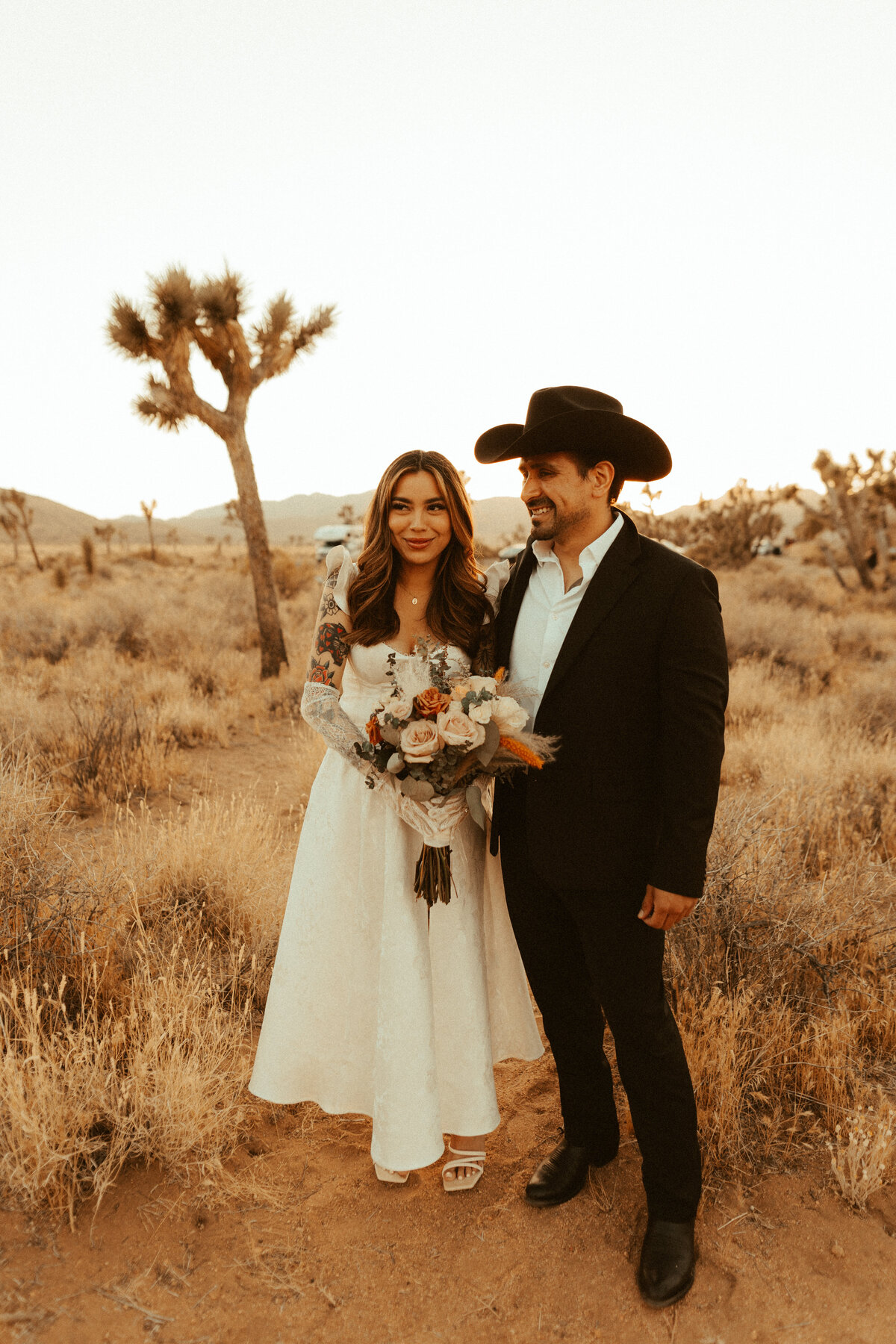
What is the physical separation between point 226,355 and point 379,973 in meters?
9.84

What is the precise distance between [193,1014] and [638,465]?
2521 millimetres

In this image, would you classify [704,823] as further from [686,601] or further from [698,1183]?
[698,1183]

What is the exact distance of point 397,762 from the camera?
216cm

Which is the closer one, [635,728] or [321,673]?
[635,728]

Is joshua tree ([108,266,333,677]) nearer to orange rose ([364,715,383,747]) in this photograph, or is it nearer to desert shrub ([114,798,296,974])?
desert shrub ([114,798,296,974])

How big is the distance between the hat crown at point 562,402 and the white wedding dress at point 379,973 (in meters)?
0.79

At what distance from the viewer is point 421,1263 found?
7.78 feet

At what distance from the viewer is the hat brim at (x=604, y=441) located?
2.24 m

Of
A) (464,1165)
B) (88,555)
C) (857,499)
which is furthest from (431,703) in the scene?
(88,555)

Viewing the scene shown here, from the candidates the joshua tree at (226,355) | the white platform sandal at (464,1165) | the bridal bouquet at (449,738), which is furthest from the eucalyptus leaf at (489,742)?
the joshua tree at (226,355)

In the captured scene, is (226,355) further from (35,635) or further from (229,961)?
(229,961)

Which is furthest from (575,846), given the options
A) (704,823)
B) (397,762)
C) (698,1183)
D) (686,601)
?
(698,1183)

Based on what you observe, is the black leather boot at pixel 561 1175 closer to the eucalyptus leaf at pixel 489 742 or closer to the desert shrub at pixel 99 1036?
the desert shrub at pixel 99 1036

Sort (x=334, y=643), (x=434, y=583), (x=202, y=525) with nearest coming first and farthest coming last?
1. (x=334, y=643)
2. (x=434, y=583)
3. (x=202, y=525)
